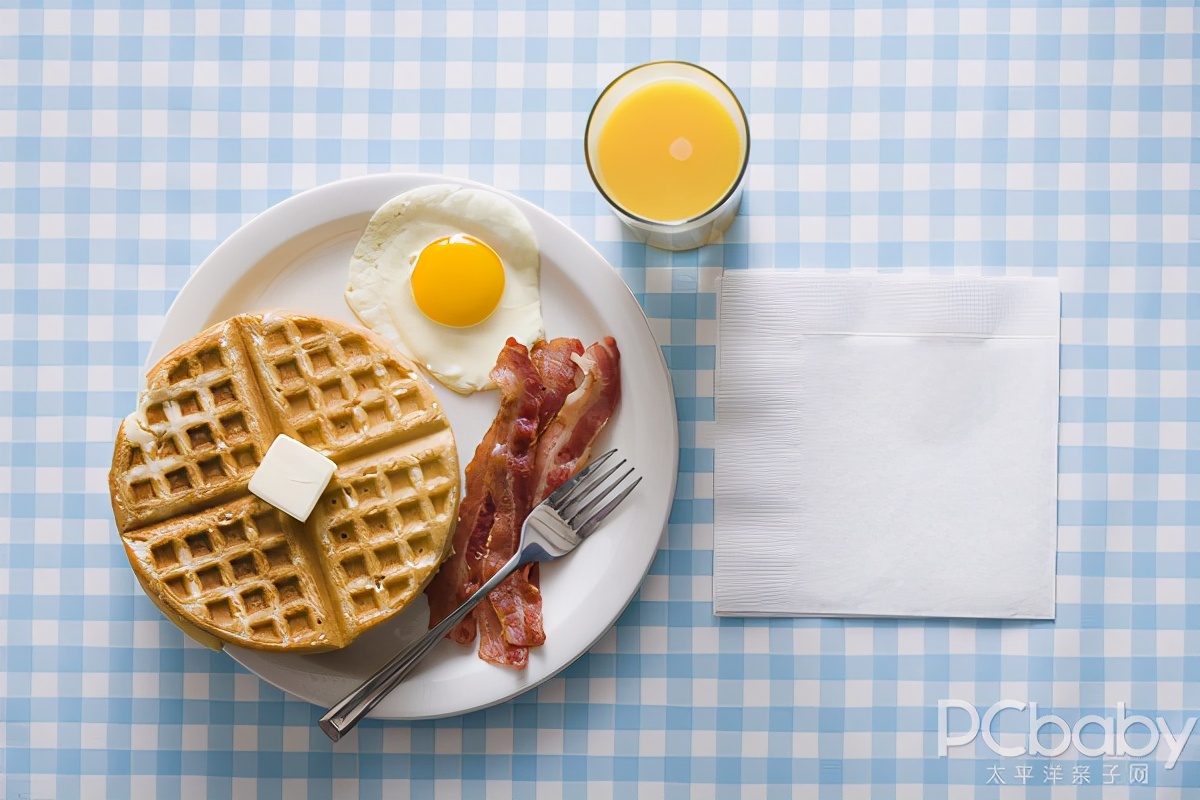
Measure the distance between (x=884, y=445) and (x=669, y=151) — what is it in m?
0.72

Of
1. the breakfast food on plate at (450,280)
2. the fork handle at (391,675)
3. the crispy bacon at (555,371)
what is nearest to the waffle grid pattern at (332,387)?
the breakfast food on plate at (450,280)

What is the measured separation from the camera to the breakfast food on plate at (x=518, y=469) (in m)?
1.76

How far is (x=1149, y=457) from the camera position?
1866mm

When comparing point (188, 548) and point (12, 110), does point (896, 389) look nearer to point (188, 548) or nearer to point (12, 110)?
point (188, 548)

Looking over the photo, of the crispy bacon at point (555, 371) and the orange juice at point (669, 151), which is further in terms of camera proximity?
the crispy bacon at point (555, 371)

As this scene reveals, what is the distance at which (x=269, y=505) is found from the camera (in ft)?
5.43

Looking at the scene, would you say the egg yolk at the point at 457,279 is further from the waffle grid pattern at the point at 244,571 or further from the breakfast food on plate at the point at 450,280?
the waffle grid pattern at the point at 244,571

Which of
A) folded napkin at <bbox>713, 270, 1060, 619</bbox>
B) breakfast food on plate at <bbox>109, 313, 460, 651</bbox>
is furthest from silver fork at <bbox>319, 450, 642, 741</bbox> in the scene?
folded napkin at <bbox>713, 270, 1060, 619</bbox>

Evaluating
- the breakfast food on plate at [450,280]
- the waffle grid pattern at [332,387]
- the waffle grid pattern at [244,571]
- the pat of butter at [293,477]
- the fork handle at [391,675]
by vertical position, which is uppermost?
the breakfast food on plate at [450,280]

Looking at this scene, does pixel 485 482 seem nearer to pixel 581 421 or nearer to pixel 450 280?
pixel 581 421

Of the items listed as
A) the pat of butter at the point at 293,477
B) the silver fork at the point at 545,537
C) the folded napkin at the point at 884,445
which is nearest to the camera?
the pat of butter at the point at 293,477

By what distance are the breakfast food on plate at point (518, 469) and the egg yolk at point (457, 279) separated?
0.35 feet

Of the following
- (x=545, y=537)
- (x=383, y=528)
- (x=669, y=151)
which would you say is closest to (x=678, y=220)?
(x=669, y=151)

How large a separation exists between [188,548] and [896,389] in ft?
4.52
